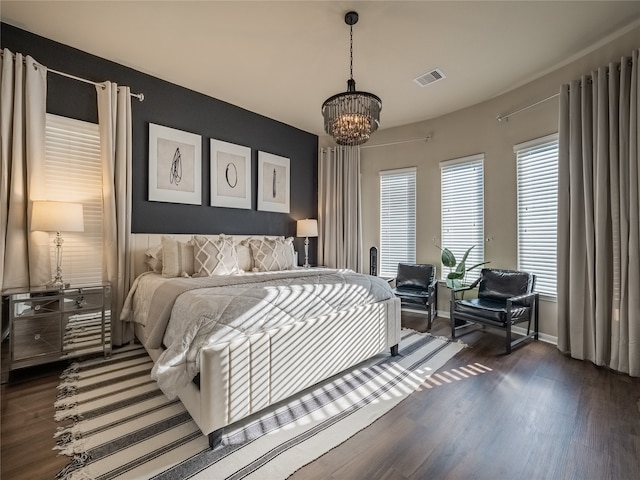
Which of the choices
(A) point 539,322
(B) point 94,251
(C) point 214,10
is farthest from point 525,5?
(B) point 94,251

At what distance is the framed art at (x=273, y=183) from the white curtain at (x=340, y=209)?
78 centimetres

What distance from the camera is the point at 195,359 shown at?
5.38 ft

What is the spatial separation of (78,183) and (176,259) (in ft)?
4.14

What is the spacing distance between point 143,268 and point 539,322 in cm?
464

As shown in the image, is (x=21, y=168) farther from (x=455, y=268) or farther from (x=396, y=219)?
(x=455, y=268)

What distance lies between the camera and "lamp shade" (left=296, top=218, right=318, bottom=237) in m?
4.73

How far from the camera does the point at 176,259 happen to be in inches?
114

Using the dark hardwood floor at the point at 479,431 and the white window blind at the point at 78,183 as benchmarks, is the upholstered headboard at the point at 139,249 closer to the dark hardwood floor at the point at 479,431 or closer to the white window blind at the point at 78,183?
the white window blind at the point at 78,183

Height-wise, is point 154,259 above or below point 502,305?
above

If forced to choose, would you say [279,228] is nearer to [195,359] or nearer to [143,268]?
[143,268]

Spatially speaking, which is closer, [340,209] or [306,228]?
[306,228]

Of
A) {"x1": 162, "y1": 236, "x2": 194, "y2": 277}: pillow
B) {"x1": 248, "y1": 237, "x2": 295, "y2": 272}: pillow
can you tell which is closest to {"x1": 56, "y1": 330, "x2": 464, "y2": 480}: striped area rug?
{"x1": 162, "y1": 236, "x2": 194, "y2": 277}: pillow

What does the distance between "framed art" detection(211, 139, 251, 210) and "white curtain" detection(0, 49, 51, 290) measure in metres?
1.68

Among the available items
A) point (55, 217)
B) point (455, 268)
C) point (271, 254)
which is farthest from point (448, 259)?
point (55, 217)
